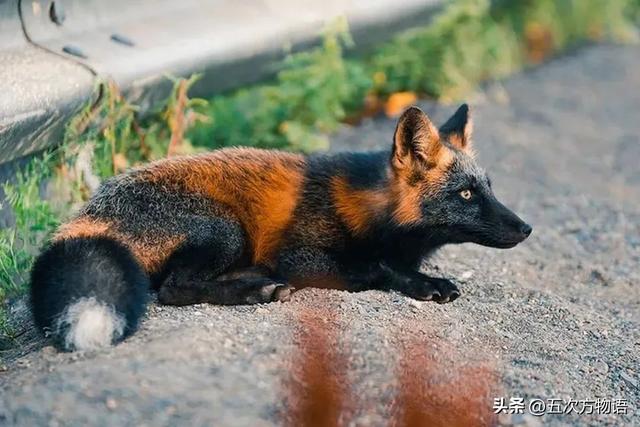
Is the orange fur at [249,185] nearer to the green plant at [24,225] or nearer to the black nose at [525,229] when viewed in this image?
the green plant at [24,225]

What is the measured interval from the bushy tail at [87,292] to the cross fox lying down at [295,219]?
84 mm

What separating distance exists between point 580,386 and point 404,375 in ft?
2.79

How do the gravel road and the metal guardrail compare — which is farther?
the metal guardrail

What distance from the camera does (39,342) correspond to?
175 inches

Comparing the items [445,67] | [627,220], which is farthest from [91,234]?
[445,67]

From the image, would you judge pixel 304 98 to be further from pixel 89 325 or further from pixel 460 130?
pixel 89 325

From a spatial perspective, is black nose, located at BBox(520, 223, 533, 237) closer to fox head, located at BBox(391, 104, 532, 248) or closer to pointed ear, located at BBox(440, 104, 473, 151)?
fox head, located at BBox(391, 104, 532, 248)

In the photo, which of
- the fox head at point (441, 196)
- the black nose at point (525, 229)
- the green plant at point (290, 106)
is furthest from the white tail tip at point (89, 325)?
the green plant at point (290, 106)

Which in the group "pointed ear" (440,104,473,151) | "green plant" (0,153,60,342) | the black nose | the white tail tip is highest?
"pointed ear" (440,104,473,151)

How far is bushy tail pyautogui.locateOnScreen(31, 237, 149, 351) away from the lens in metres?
4.07

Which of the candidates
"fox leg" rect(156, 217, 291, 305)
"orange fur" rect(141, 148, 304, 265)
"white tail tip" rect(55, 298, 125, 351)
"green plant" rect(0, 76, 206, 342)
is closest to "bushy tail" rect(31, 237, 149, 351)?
"white tail tip" rect(55, 298, 125, 351)

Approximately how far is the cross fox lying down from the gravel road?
0.21 meters

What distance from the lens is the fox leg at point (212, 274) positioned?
4.80 m

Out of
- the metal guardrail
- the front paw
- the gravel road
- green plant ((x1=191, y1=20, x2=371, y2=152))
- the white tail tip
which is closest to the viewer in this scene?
the gravel road
